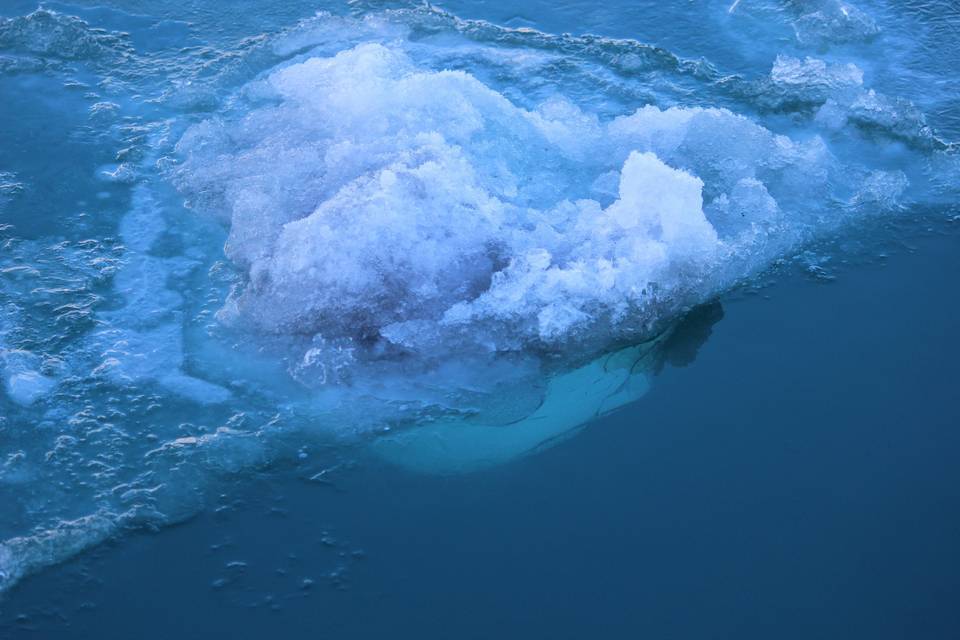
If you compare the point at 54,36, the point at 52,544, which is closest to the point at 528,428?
the point at 52,544

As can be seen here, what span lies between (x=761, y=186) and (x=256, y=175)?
10.9 feet

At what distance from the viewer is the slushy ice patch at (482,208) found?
555cm

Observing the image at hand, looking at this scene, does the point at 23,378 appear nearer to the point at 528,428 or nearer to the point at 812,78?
the point at 528,428

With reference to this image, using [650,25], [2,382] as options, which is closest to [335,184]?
[2,382]

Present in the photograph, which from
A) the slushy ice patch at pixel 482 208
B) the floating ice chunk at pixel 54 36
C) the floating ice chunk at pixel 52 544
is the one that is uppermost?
the floating ice chunk at pixel 54 36

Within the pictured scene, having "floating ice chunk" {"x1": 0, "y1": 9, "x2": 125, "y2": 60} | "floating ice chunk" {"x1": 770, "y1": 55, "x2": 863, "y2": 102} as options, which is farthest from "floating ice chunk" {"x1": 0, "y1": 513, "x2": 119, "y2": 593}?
"floating ice chunk" {"x1": 770, "y1": 55, "x2": 863, "y2": 102}

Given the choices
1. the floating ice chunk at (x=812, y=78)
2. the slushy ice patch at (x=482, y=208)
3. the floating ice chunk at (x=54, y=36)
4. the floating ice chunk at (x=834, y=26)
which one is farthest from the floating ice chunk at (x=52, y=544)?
the floating ice chunk at (x=834, y=26)

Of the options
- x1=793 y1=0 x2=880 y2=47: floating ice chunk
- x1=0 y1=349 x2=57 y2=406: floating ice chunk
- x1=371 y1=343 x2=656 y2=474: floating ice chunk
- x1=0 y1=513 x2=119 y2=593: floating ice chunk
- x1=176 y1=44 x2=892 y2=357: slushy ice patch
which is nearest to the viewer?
x1=0 y1=513 x2=119 y2=593: floating ice chunk

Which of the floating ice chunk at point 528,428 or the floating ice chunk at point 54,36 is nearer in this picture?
the floating ice chunk at point 528,428

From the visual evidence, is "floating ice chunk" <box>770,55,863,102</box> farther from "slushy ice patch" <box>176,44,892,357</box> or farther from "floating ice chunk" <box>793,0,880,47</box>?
"floating ice chunk" <box>793,0,880,47</box>

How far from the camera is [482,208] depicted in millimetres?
5926

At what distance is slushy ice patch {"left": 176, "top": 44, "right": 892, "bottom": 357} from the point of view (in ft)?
18.2

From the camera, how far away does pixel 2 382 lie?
17.1 ft

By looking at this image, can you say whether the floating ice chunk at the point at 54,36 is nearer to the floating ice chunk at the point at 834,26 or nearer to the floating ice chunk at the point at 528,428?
the floating ice chunk at the point at 528,428
